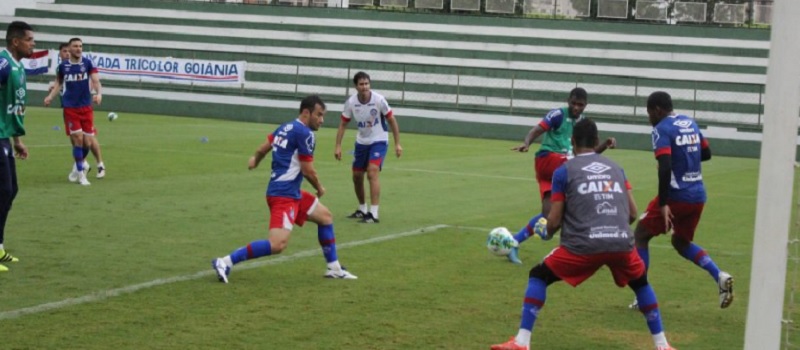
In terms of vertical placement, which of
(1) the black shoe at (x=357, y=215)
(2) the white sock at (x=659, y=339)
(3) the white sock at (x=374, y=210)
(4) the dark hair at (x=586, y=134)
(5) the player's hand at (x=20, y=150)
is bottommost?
Answer: (1) the black shoe at (x=357, y=215)

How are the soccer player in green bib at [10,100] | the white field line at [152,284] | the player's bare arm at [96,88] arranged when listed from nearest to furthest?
the white field line at [152,284]
the soccer player in green bib at [10,100]
the player's bare arm at [96,88]

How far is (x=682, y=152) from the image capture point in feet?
32.7

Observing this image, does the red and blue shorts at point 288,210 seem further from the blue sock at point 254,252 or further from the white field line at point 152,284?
the white field line at point 152,284

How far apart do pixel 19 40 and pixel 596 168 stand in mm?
5806

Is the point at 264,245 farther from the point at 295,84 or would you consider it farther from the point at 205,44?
the point at 205,44

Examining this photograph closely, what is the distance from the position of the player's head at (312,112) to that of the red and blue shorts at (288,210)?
0.69 meters

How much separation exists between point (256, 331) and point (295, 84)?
30.3 metres

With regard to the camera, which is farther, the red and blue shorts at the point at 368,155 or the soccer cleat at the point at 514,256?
the red and blue shorts at the point at 368,155

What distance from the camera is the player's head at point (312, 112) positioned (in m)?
10.8

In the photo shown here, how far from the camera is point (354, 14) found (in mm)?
45375

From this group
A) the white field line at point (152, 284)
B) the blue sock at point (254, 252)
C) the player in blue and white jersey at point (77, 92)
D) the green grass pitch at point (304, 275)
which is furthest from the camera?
the player in blue and white jersey at point (77, 92)

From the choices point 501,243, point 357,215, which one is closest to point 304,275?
point 501,243

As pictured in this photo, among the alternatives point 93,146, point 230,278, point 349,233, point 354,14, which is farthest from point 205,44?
point 230,278

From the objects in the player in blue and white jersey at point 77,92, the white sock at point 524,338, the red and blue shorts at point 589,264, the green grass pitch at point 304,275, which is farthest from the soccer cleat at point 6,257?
the player in blue and white jersey at point 77,92
